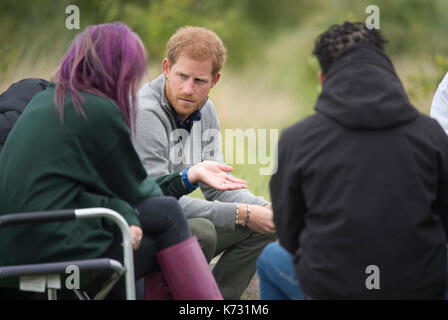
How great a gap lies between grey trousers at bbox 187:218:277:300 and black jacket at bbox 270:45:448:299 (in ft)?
4.11

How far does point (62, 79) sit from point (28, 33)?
32.9ft

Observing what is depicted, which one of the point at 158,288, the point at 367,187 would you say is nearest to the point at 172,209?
the point at 158,288

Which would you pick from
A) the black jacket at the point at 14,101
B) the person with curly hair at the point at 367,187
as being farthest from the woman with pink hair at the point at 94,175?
the person with curly hair at the point at 367,187

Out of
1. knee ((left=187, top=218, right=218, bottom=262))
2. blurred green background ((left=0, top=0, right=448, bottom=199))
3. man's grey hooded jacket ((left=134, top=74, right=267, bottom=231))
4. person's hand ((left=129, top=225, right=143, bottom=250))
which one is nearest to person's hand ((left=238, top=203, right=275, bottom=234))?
man's grey hooded jacket ((left=134, top=74, right=267, bottom=231))

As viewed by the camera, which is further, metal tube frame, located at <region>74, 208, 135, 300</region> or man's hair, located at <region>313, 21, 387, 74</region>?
man's hair, located at <region>313, 21, 387, 74</region>

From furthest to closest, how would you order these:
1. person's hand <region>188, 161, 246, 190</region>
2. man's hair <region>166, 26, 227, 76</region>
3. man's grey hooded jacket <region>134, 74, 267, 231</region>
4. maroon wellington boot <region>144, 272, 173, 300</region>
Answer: man's hair <region>166, 26, 227, 76</region> → man's grey hooded jacket <region>134, 74, 267, 231</region> → person's hand <region>188, 161, 246, 190</region> → maroon wellington boot <region>144, 272, 173, 300</region>

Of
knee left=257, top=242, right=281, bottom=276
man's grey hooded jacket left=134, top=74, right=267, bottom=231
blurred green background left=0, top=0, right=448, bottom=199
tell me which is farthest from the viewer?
blurred green background left=0, top=0, right=448, bottom=199

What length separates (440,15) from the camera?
1318cm

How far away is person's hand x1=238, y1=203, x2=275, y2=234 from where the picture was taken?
349 cm

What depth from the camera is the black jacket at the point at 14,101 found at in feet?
10.0

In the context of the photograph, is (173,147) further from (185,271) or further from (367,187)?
(367,187)

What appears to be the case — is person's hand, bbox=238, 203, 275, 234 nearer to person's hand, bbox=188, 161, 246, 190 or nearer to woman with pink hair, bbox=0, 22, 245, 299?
person's hand, bbox=188, 161, 246, 190
